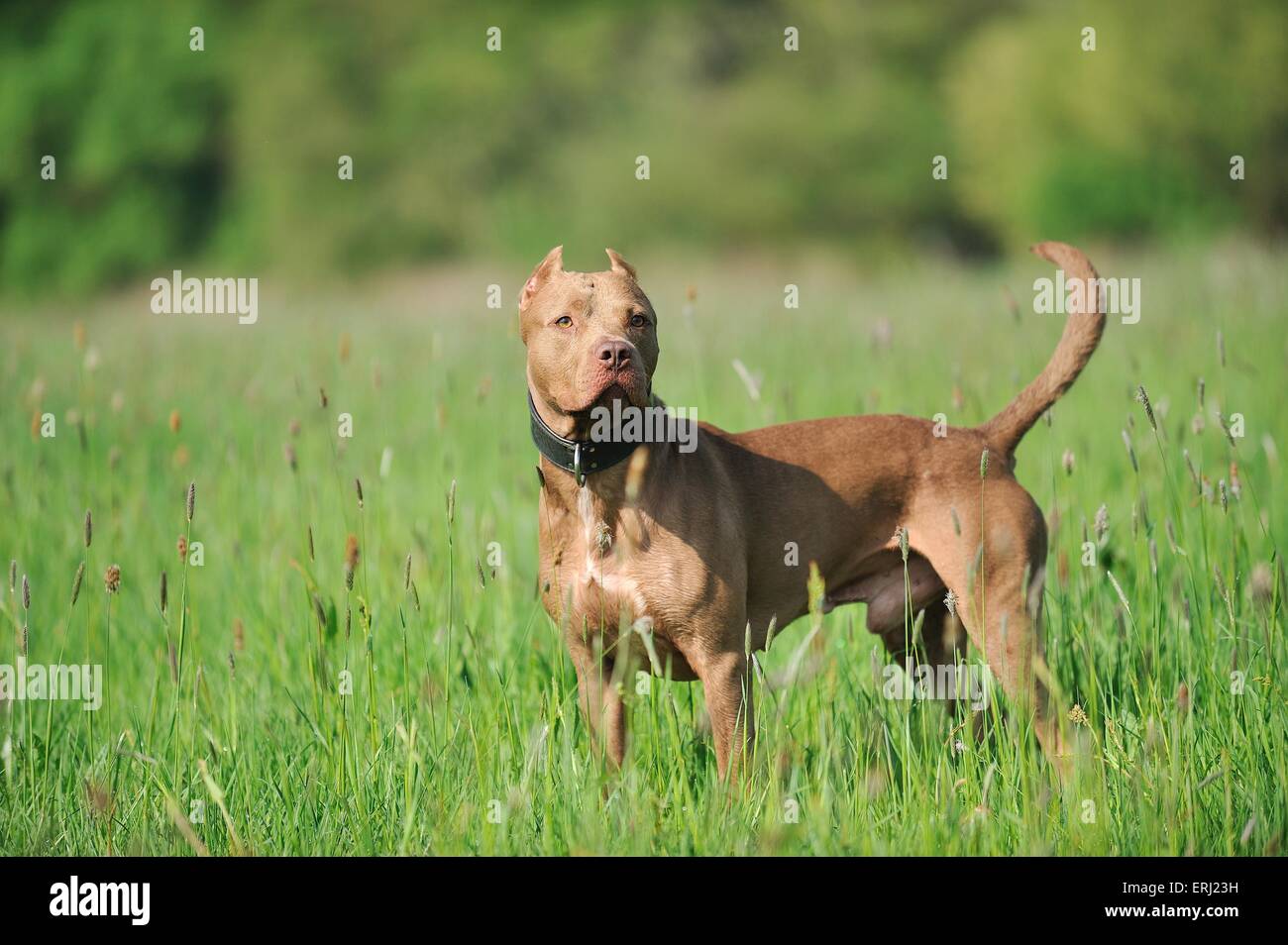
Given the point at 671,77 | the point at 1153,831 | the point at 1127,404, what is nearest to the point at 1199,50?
the point at 671,77

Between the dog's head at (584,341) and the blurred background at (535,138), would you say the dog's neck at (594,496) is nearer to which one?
the dog's head at (584,341)

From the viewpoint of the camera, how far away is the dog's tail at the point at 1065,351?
165 inches

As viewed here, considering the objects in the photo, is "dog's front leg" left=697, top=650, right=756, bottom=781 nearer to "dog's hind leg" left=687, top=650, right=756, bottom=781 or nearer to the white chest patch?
"dog's hind leg" left=687, top=650, right=756, bottom=781

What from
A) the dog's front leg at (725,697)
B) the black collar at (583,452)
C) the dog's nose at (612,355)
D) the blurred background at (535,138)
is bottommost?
the dog's front leg at (725,697)

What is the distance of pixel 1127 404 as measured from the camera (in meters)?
7.88

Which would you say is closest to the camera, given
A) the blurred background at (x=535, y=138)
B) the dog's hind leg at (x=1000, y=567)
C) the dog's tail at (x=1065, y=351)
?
the dog's hind leg at (x=1000, y=567)

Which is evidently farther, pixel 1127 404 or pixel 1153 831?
pixel 1127 404

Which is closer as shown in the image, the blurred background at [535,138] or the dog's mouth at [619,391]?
the dog's mouth at [619,391]

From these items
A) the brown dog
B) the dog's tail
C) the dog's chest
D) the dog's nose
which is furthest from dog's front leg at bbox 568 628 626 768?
the dog's tail

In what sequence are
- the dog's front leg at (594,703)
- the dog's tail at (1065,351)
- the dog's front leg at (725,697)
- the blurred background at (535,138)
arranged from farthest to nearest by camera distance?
the blurred background at (535,138), the dog's tail at (1065,351), the dog's front leg at (594,703), the dog's front leg at (725,697)

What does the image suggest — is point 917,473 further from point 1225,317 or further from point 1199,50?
point 1199,50

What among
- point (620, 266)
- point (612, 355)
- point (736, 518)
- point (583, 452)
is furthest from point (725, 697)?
point (620, 266)

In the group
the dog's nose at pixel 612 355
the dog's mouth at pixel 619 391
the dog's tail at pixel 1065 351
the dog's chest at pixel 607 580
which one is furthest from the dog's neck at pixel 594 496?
the dog's tail at pixel 1065 351
